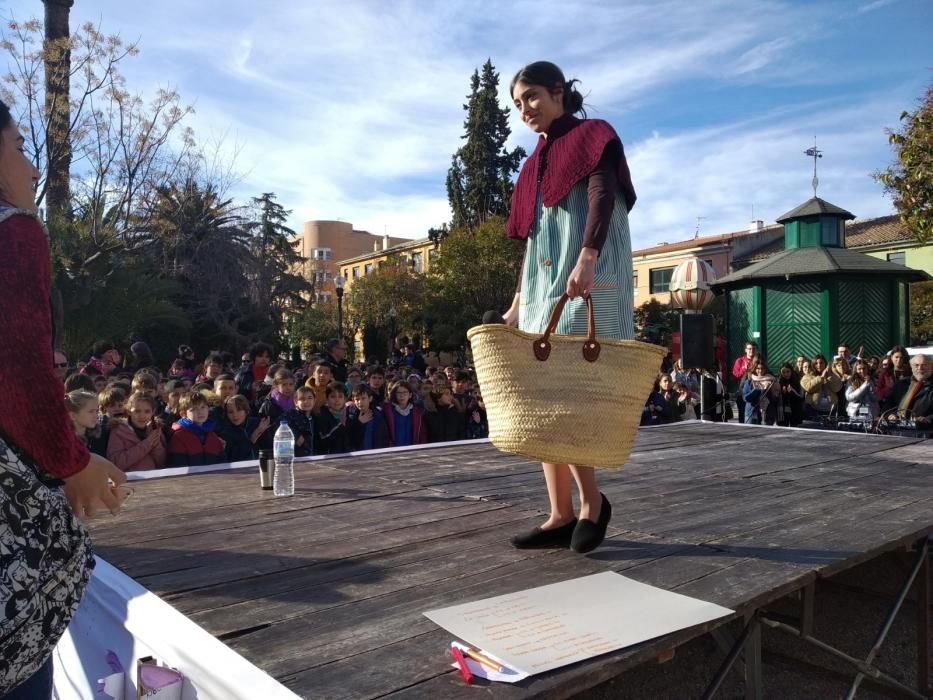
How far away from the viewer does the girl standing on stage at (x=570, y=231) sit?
2430 millimetres

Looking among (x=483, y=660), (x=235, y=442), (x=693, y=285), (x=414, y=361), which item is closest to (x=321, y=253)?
(x=414, y=361)

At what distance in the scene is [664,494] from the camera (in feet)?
11.6

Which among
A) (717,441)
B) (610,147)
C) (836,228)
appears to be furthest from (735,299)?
(610,147)

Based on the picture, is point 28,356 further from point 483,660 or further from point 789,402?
point 789,402

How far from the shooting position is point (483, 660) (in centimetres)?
161

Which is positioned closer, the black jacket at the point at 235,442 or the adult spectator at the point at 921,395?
the black jacket at the point at 235,442

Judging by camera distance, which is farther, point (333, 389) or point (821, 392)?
point (821, 392)

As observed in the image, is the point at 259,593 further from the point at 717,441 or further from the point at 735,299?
the point at 735,299

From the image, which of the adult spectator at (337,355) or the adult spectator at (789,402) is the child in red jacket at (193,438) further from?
the adult spectator at (789,402)

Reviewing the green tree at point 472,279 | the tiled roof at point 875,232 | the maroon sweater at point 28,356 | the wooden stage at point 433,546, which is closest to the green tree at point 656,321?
the green tree at point 472,279

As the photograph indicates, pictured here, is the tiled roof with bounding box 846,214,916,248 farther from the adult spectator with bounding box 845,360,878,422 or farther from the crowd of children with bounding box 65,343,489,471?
the crowd of children with bounding box 65,343,489,471

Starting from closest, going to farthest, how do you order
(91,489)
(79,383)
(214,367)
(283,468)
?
1. (91,489)
2. (283,468)
3. (79,383)
4. (214,367)

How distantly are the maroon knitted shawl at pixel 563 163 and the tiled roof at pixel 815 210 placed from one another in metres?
19.3

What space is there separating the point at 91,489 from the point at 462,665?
0.84m
